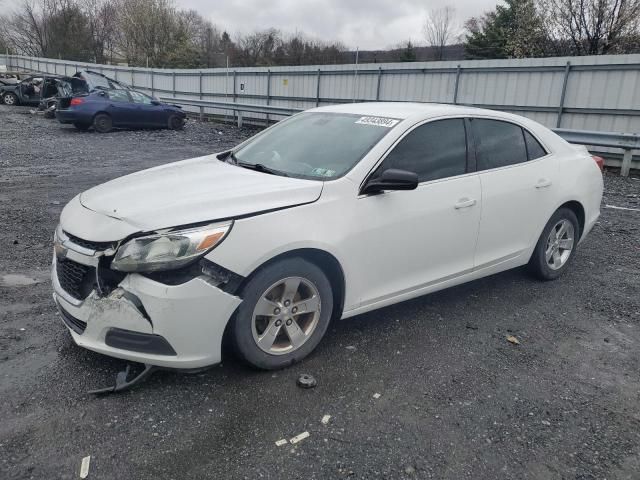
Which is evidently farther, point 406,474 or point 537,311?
point 537,311

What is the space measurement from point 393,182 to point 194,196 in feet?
4.09

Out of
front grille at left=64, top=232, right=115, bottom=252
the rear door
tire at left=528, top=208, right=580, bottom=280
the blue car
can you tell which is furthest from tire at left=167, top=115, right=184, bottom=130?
front grille at left=64, top=232, right=115, bottom=252

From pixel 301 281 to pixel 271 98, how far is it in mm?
20429

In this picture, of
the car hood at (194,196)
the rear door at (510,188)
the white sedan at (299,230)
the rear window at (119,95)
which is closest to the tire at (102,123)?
the rear window at (119,95)

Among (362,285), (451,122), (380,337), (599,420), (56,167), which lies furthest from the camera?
(56,167)

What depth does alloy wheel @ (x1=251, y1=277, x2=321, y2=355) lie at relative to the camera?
3.10 m

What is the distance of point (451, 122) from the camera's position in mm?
4105

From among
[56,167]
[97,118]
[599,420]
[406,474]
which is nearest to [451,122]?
[599,420]

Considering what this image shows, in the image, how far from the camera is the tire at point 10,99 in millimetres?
26805

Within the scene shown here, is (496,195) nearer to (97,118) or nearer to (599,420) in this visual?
(599,420)

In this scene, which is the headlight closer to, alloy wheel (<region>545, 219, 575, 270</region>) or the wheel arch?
the wheel arch

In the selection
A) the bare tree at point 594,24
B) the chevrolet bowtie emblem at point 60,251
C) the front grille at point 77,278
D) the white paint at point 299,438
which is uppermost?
the bare tree at point 594,24

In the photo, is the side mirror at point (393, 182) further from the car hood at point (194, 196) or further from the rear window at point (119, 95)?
the rear window at point (119, 95)

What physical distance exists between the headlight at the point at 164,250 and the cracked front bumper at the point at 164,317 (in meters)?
0.08
